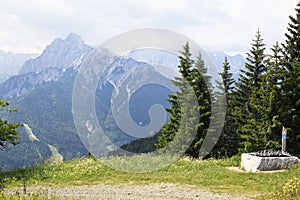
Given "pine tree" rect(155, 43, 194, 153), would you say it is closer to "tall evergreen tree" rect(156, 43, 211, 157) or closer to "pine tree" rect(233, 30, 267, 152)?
"tall evergreen tree" rect(156, 43, 211, 157)

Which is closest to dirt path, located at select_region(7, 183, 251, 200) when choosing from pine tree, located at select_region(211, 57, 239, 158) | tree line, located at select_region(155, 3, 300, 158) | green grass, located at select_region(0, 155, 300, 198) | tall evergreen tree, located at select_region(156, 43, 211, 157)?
green grass, located at select_region(0, 155, 300, 198)

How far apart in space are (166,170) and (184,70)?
1357cm

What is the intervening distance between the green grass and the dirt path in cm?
80

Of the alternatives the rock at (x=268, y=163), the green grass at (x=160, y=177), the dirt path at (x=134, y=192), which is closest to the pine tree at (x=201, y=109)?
the green grass at (x=160, y=177)

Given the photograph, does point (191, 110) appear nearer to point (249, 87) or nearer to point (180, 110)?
point (180, 110)

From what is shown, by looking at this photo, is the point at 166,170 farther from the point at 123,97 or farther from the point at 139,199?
the point at 139,199

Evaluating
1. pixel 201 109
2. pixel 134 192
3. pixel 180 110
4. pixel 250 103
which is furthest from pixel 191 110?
pixel 134 192

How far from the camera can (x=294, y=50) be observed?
29.1 m

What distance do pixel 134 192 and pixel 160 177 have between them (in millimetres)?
3377

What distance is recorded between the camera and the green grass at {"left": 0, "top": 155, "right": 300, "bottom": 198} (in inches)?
566

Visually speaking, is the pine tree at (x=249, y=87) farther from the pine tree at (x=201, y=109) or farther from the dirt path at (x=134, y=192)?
the dirt path at (x=134, y=192)

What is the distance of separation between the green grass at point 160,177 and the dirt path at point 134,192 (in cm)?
80

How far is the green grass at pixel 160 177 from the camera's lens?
14375 millimetres

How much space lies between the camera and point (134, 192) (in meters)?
13.0
